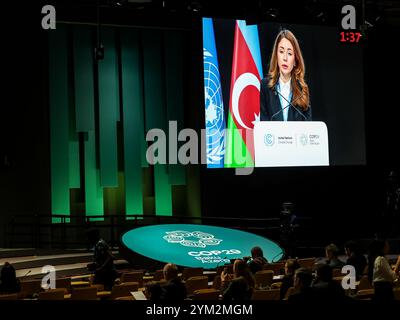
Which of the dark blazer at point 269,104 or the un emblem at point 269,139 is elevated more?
the dark blazer at point 269,104

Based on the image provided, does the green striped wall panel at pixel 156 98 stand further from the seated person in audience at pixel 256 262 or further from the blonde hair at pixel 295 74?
the seated person in audience at pixel 256 262

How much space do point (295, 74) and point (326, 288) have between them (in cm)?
1087

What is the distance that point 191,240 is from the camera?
11.2 m

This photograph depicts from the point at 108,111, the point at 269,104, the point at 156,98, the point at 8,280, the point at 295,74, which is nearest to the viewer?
the point at 8,280

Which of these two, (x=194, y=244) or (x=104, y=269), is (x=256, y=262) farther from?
(x=194, y=244)

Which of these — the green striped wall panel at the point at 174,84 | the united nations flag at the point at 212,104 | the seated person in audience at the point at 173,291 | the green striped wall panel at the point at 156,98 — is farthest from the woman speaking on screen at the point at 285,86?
the seated person in audience at the point at 173,291

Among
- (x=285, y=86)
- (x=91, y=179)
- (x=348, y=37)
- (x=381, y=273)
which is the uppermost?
(x=348, y=37)

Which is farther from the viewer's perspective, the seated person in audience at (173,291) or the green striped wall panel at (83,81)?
the green striped wall panel at (83,81)

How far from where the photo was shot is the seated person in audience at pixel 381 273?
216 inches

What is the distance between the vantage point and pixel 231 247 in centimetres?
1096

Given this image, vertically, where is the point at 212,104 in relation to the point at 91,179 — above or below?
above

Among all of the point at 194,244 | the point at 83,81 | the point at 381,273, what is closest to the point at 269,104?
the point at 83,81

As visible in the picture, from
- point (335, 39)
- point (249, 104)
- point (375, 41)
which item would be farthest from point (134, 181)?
point (375, 41)

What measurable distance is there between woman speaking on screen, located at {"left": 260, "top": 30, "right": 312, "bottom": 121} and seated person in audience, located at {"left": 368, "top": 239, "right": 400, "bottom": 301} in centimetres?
704
